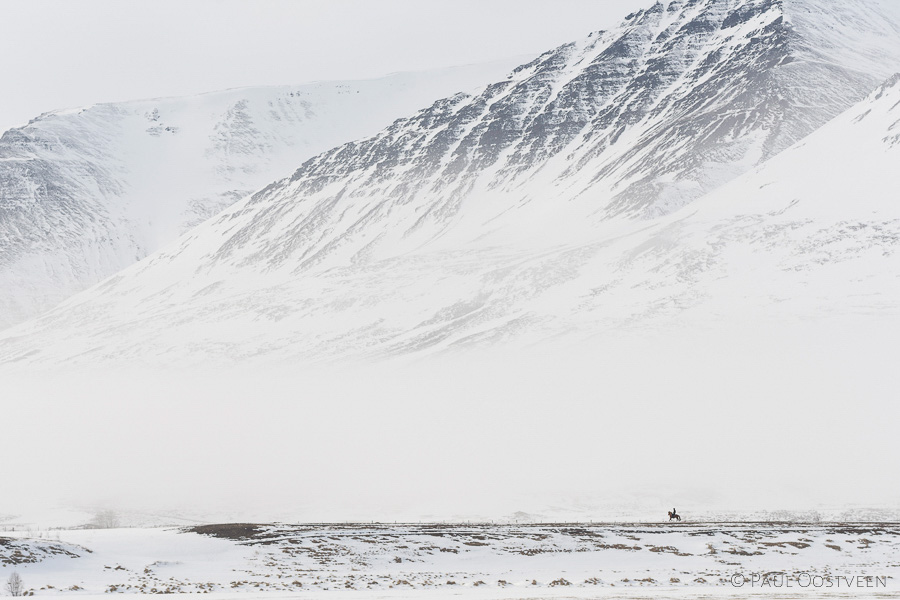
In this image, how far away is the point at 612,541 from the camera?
42688 millimetres

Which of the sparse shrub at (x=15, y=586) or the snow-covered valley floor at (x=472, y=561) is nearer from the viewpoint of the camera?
the sparse shrub at (x=15, y=586)

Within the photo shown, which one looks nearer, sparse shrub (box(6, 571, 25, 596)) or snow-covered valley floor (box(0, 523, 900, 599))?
sparse shrub (box(6, 571, 25, 596))

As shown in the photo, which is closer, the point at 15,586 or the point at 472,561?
the point at 15,586

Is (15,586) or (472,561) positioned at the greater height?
(472,561)

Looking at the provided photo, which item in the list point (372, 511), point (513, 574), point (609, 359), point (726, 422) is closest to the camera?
point (513, 574)

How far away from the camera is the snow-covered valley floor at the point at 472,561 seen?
31219mm

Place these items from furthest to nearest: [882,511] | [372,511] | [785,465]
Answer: [785,465]
[372,511]
[882,511]

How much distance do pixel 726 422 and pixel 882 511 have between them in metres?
49.6

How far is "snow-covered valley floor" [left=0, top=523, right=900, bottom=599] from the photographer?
31219mm

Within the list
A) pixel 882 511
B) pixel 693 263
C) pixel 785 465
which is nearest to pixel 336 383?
pixel 693 263

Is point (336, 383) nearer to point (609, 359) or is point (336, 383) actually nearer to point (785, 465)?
point (609, 359)

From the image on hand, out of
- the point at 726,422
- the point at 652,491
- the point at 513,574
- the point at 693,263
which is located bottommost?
the point at 513,574

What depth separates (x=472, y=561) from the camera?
38594 mm

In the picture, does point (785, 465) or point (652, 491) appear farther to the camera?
point (785, 465)
